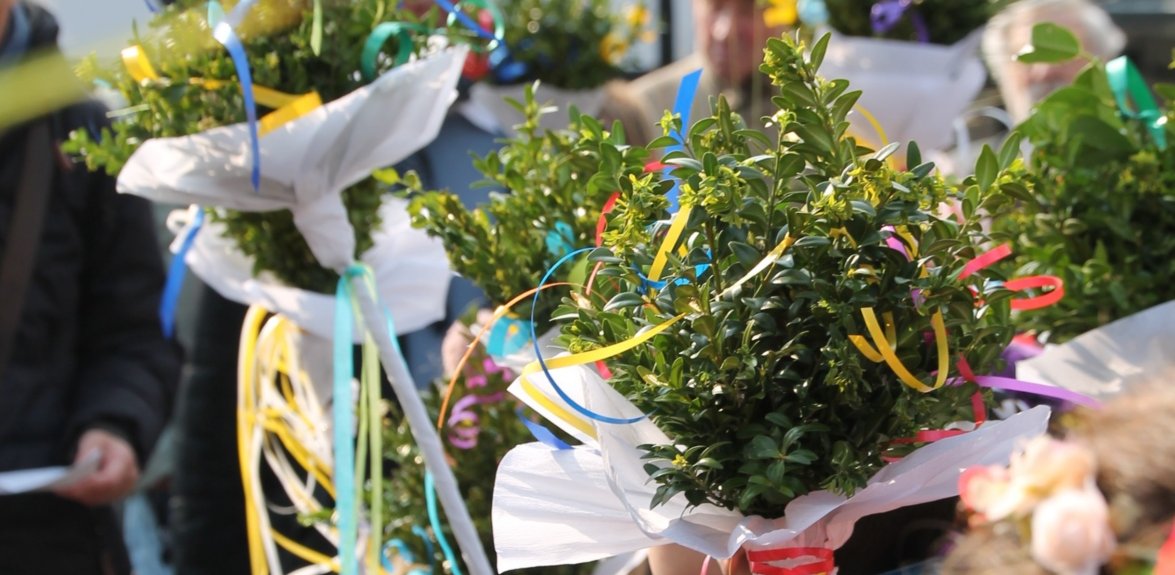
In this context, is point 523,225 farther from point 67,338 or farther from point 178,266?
point 67,338

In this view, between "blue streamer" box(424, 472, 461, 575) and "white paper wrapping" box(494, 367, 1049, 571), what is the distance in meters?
0.45

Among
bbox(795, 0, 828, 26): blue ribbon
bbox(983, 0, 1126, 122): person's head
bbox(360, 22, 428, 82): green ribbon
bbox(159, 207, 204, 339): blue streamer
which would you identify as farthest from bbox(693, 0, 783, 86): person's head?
bbox(159, 207, 204, 339): blue streamer

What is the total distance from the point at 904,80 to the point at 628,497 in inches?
66.9

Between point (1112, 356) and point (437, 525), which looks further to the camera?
point (437, 525)

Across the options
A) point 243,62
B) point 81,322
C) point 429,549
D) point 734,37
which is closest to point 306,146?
point 243,62

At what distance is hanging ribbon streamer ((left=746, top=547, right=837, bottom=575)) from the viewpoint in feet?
3.86

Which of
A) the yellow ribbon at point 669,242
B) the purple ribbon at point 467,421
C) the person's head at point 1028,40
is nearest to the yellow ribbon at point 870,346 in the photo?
the yellow ribbon at point 669,242

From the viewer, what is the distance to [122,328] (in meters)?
2.56

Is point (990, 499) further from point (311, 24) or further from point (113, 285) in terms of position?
point (113, 285)

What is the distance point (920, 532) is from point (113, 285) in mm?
1631

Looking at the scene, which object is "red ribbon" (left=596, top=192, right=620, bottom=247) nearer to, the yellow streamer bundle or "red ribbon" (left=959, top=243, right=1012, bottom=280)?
"red ribbon" (left=959, top=243, right=1012, bottom=280)

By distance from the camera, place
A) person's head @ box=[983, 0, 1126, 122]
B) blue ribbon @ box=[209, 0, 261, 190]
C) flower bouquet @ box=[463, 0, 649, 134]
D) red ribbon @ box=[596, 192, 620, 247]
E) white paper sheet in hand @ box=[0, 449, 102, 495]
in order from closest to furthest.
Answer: red ribbon @ box=[596, 192, 620, 247] → blue ribbon @ box=[209, 0, 261, 190] → white paper sheet in hand @ box=[0, 449, 102, 495] → person's head @ box=[983, 0, 1126, 122] → flower bouquet @ box=[463, 0, 649, 134]

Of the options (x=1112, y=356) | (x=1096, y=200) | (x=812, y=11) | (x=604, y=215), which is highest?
(x=604, y=215)

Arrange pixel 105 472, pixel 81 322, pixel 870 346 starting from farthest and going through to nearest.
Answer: pixel 81 322 < pixel 105 472 < pixel 870 346
